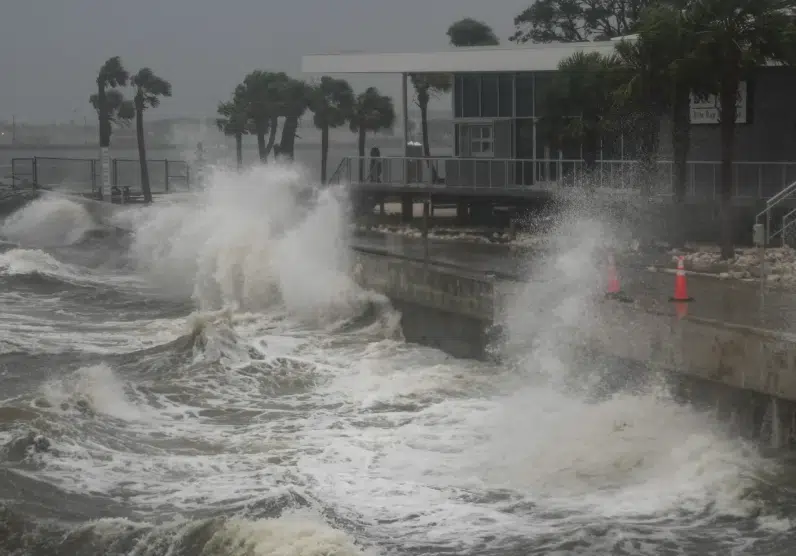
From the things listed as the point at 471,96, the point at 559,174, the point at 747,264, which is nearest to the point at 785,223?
the point at 747,264

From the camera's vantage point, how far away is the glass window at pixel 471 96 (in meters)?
32.4

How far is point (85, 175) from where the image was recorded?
89.4 meters

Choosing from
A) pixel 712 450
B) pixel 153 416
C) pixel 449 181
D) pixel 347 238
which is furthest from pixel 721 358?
pixel 449 181

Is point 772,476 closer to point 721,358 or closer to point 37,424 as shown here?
point 721,358

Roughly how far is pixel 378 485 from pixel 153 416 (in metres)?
3.86

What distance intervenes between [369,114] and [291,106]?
14.4 ft

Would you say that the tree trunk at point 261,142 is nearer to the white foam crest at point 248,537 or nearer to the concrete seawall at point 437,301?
the concrete seawall at point 437,301

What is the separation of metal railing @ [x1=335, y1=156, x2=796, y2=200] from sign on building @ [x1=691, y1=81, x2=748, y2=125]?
1194mm

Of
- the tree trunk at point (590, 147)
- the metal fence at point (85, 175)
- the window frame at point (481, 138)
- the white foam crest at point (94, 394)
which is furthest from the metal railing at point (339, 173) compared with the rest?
the white foam crest at point (94, 394)

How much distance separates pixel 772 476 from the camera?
34.1 feet

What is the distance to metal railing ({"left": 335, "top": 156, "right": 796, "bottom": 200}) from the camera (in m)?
23.6

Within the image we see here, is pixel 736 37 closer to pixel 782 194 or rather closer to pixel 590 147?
pixel 782 194

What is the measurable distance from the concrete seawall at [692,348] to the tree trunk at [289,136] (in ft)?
131

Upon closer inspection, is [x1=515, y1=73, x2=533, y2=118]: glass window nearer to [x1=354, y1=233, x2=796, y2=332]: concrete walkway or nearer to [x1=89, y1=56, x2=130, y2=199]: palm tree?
[x1=354, y1=233, x2=796, y2=332]: concrete walkway
